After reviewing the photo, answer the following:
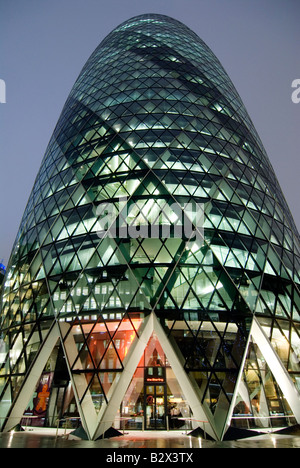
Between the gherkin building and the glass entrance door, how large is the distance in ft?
0.19

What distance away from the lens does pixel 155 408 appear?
613 inches

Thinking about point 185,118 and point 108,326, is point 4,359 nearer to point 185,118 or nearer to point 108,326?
point 108,326

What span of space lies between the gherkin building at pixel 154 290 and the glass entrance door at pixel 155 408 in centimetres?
6

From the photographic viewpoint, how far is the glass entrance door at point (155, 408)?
15039 mm

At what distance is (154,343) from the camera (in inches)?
685

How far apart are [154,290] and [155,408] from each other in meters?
6.51

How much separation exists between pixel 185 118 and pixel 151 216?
1147 cm

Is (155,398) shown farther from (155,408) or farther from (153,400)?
(155,408)

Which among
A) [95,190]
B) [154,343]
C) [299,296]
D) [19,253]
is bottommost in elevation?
[154,343]

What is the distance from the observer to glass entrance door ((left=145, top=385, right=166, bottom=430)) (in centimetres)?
1504

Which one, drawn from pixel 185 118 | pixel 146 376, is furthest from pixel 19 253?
pixel 185 118

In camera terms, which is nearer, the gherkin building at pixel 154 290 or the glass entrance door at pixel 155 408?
the gherkin building at pixel 154 290

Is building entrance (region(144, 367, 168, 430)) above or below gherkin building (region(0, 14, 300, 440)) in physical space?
below
